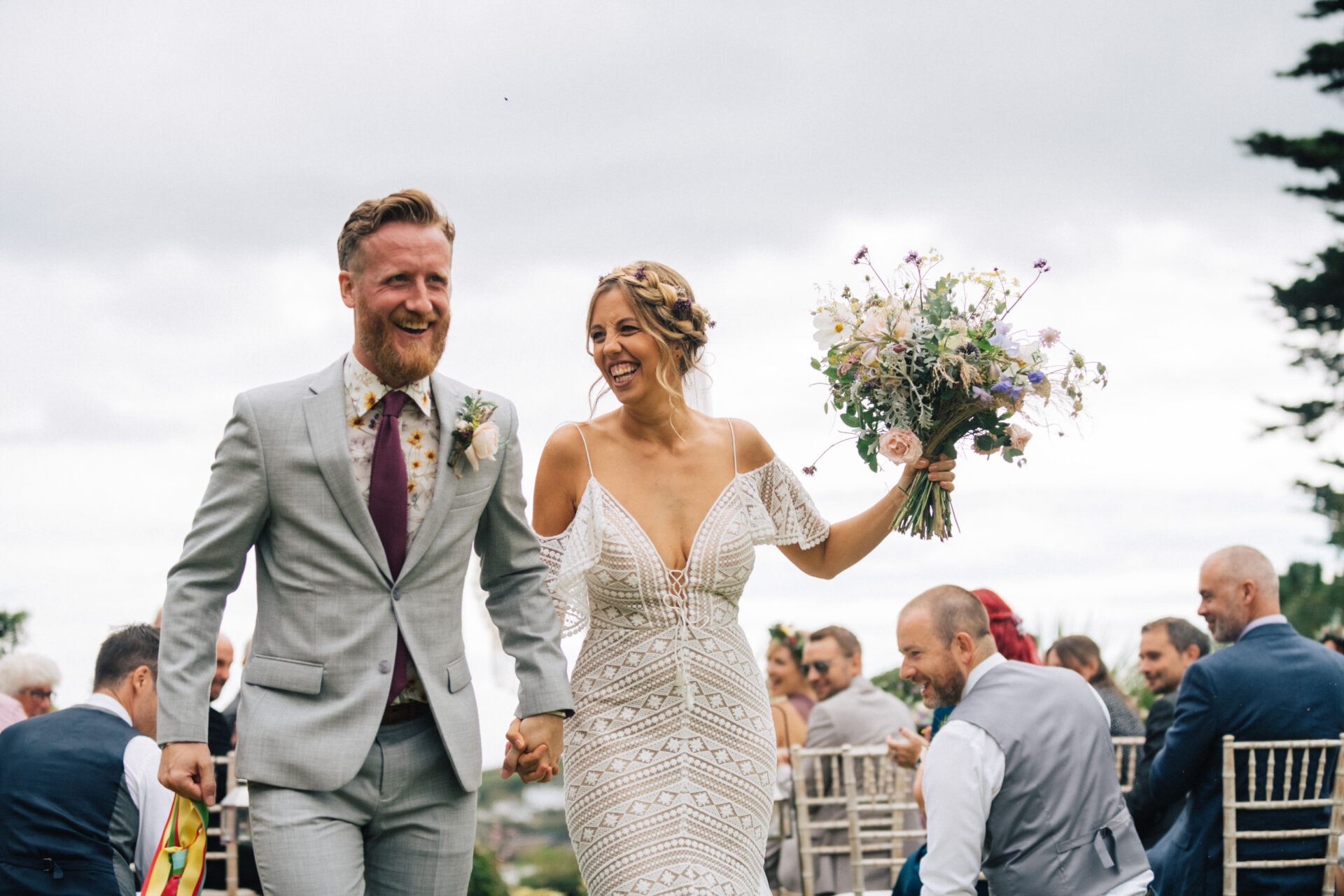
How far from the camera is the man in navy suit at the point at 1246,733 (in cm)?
571

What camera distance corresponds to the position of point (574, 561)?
380 centimetres

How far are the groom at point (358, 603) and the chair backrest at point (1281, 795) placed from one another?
3.84 m

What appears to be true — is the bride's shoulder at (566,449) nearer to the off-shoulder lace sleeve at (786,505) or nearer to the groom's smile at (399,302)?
the off-shoulder lace sleeve at (786,505)

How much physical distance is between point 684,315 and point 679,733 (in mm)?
1265

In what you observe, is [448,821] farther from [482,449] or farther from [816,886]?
[816,886]

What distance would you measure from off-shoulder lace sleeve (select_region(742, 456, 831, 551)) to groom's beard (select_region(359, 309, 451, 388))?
1388 mm

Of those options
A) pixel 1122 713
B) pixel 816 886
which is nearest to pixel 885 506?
pixel 816 886

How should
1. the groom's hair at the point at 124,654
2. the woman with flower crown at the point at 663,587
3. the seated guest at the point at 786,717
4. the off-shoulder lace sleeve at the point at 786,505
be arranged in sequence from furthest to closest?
the seated guest at the point at 786,717 < the groom's hair at the point at 124,654 < the off-shoulder lace sleeve at the point at 786,505 < the woman with flower crown at the point at 663,587

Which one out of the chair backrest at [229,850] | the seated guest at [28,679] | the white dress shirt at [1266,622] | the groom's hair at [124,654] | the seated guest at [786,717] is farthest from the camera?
the seated guest at [786,717]

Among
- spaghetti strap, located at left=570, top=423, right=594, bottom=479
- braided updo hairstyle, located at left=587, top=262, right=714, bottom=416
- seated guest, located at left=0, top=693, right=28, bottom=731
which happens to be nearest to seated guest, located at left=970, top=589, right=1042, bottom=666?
spaghetti strap, located at left=570, top=423, right=594, bottom=479

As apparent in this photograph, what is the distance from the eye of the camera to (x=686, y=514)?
3.94 metres

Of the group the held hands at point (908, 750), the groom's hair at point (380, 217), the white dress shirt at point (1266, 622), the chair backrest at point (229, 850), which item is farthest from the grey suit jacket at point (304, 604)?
the white dress shirt at point (1266, 622)

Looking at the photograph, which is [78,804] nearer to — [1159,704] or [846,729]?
[846,729]

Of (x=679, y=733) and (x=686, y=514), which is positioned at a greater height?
(x=686, y=514)
